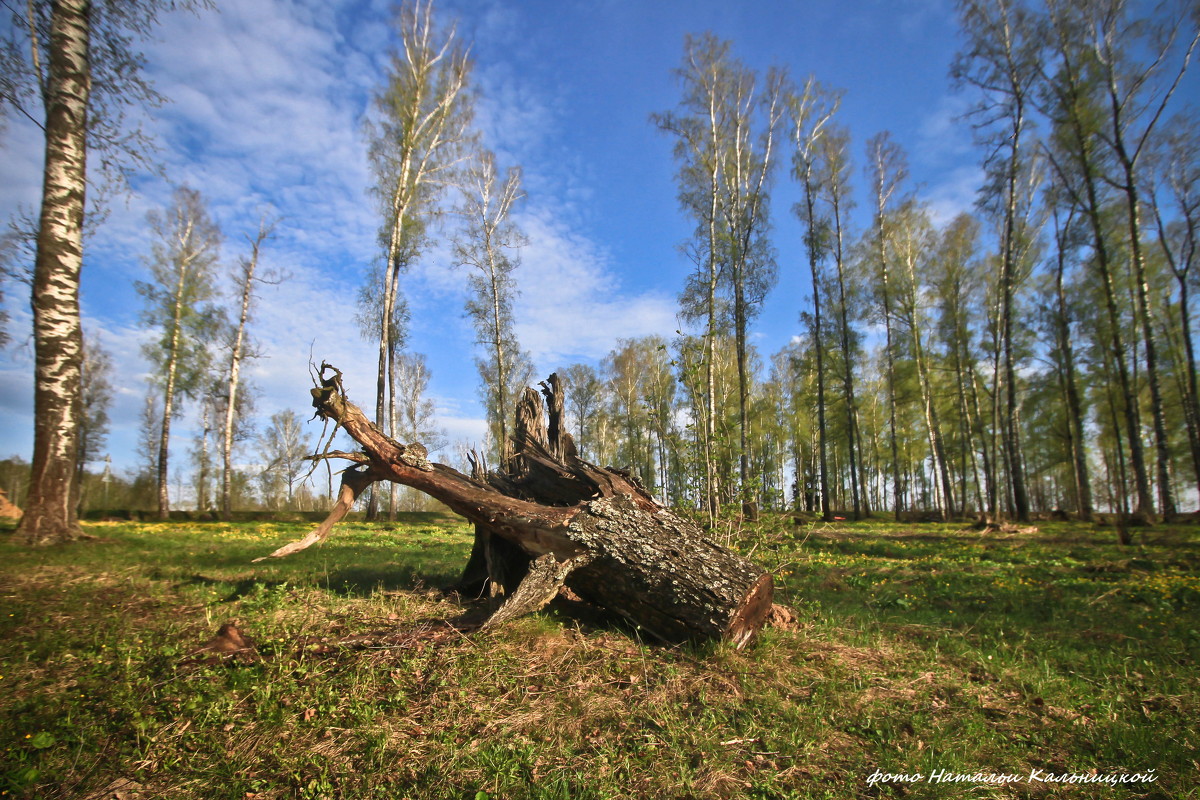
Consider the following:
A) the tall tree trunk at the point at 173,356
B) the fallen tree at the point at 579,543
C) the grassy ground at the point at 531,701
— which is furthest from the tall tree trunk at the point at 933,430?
the tall tree trunk at the point at 173,356

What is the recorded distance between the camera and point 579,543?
462 centimetres

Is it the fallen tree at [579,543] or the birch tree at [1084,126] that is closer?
the fallen tree at [579,543]

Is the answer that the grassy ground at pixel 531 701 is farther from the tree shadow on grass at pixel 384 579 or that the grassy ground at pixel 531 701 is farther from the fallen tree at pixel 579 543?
the fallen tree at pixel 579 543

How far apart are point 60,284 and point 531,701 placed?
862 cm

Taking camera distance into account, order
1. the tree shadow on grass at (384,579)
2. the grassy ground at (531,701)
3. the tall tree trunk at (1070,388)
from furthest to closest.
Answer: the tall tree trunk at (1070,388) < the tree shadow on grass at (384,579) < the grassy ground at (531,701)

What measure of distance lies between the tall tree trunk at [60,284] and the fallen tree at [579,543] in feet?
15.7

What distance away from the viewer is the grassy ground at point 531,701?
8.68ft

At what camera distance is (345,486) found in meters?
5.25

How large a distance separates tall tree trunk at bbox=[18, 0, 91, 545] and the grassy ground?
128 centimetres

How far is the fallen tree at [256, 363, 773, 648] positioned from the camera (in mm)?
4371

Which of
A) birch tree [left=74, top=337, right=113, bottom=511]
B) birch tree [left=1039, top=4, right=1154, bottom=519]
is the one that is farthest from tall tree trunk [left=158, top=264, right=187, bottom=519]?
birch tree [left=1039, top=4, right=1154, bottom=519]

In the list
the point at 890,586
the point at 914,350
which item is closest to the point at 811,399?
the point at 914,350

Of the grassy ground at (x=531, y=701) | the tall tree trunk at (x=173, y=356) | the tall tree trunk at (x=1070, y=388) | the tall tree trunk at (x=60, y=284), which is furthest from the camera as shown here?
the tall tree trunk at (x=173, y=356)

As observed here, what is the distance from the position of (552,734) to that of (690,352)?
5201 mm
